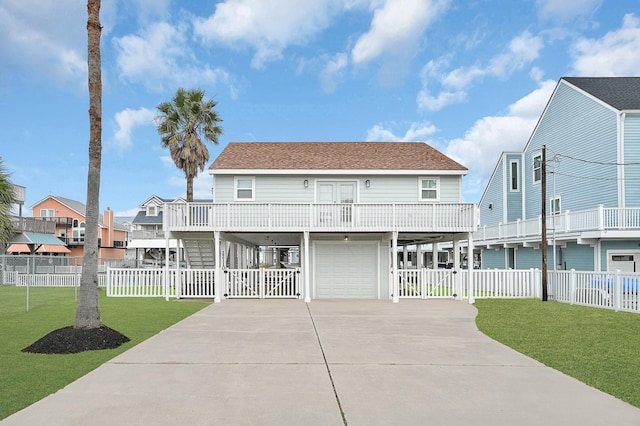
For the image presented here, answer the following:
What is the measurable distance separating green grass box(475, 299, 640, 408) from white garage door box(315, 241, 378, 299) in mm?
4938

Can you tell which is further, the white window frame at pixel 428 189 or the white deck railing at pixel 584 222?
A: the white window frame at pixel 428 189

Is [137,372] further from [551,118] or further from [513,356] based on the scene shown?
[551,118]

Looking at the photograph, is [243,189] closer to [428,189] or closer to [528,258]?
[428,189]

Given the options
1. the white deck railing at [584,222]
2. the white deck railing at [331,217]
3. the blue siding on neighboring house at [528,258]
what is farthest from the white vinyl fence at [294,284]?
the blue siding on neighboring house at [528,258]

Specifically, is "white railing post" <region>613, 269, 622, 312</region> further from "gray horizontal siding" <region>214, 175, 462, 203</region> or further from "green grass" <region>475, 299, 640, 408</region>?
"gray horizontal siding" <region>214, 175, 462, 203</region>

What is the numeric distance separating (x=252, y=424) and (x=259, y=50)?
24.1m

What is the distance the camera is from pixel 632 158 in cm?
2030

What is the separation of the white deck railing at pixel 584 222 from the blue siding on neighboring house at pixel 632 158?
164 centimetres

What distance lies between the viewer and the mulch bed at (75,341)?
26.4 ft

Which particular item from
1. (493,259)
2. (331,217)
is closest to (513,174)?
(493,259)

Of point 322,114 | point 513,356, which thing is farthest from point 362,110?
point 513,356

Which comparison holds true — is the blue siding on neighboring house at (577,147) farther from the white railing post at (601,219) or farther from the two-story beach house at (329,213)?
the two-story beach house at (329,213)

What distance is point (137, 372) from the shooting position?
671 cm

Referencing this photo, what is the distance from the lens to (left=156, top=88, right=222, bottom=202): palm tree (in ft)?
79.8
